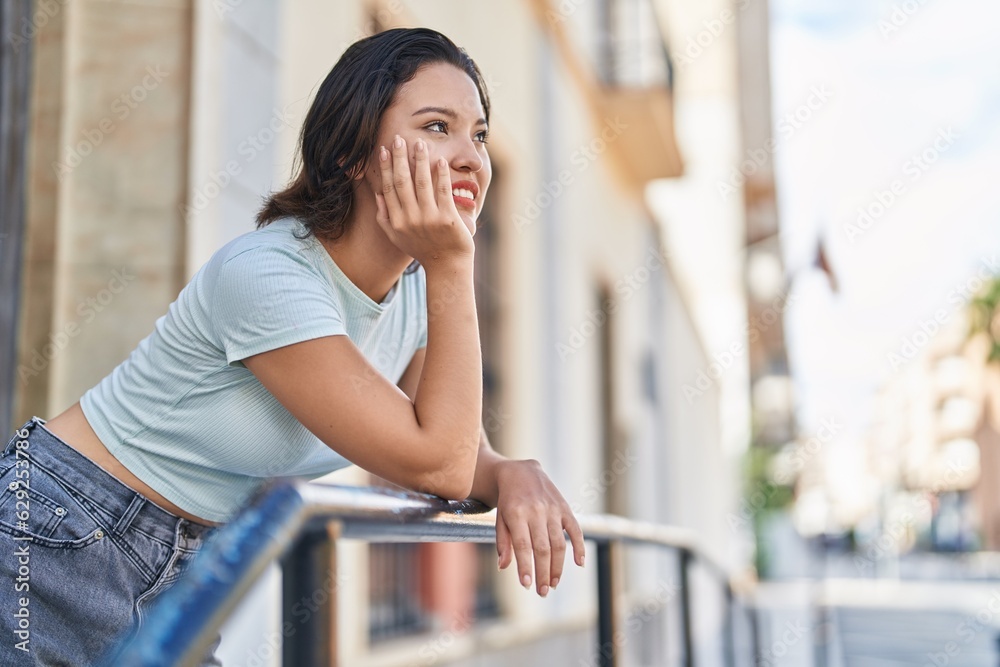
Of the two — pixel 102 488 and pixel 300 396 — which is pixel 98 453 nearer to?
pixel 102 488

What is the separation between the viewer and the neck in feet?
5.17

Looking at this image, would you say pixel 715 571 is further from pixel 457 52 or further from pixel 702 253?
pixel 702 253

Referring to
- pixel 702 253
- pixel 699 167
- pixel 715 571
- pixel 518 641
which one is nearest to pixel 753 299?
pixel 702 253

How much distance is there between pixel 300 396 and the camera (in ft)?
4.48

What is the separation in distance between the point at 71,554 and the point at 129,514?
9 centimetres
